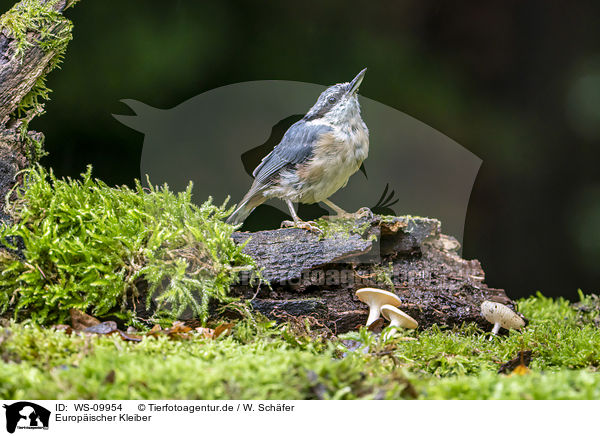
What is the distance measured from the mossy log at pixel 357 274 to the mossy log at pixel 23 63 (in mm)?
1229

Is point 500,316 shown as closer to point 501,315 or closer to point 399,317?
point 501,315

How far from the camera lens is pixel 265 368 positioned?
1.40 m

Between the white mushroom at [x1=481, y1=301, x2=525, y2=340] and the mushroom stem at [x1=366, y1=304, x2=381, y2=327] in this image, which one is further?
the white mushroom at [x1=481, y1=301, x2=525, y2=340]

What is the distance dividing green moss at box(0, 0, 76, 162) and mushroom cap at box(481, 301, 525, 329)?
102 inches

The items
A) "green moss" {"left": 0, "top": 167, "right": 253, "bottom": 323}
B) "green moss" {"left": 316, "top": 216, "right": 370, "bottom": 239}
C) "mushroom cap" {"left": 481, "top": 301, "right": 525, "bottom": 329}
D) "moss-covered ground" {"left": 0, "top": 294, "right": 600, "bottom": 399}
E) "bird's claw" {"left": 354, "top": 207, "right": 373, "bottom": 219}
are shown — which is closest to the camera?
"moss-covered ground" {"left": 0, "top": 294, "right": 600, "bottom": 399}

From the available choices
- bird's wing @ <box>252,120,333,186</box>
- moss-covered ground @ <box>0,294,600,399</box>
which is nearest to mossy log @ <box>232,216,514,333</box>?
moss-covered ground @ <box>0,294,600,399</box>

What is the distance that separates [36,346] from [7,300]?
2.15ft

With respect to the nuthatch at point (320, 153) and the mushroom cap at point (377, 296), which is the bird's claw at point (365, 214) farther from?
the mushroom cap at point (377, 296)

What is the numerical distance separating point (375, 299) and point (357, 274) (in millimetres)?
347

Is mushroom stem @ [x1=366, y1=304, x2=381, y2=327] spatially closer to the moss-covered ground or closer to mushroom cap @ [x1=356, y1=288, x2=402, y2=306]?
mushroom cap @ [x1=356, y1=288, x2=402, y2=306]
